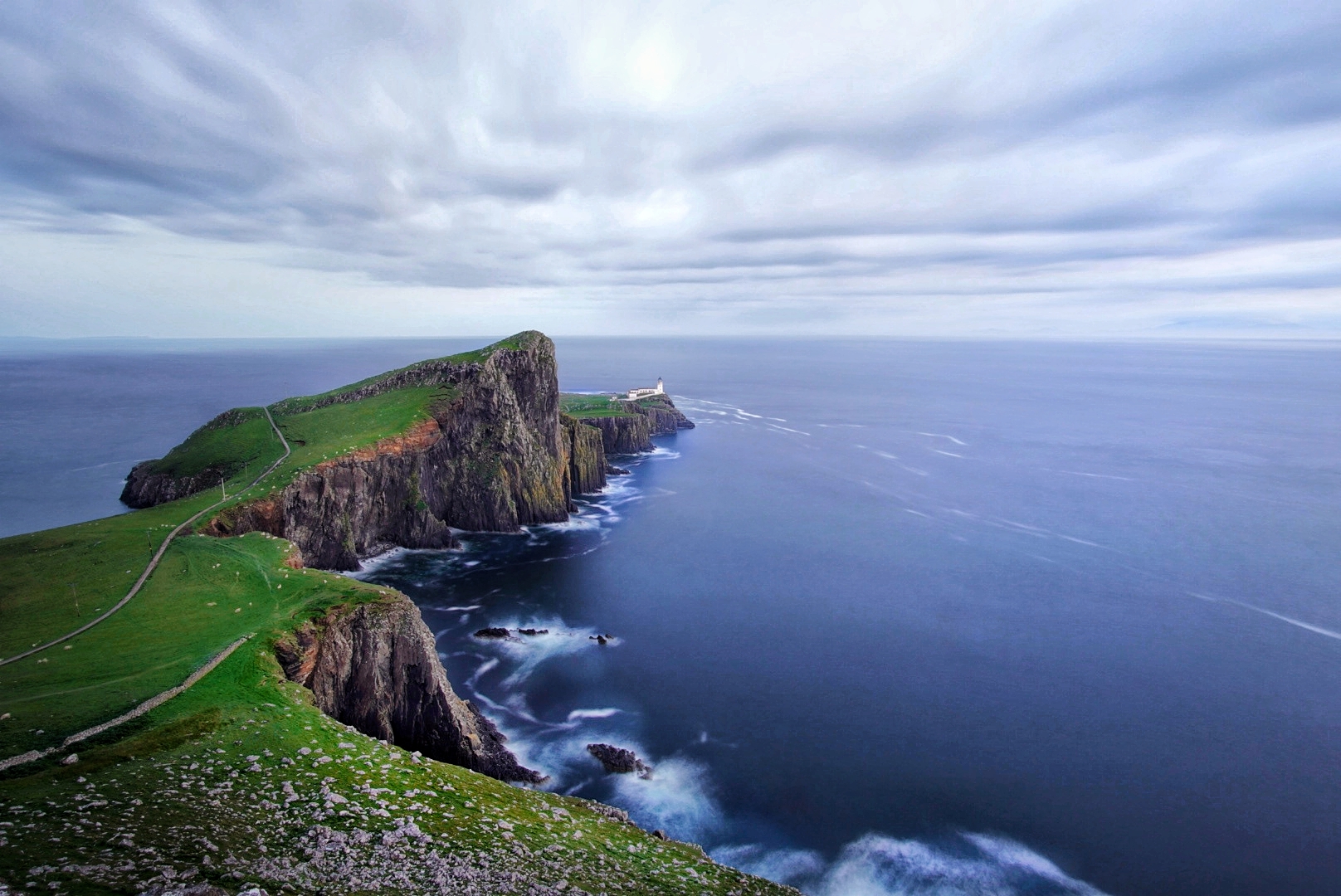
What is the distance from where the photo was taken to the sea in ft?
126

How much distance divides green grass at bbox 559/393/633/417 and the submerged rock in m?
113

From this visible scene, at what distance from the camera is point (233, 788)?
2567cm

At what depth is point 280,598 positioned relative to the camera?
152 feet

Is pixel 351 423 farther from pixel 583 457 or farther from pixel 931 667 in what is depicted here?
pixel 931 667

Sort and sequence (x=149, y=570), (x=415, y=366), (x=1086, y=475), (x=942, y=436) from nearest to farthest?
(x=149, y=570) < (x=415, y=366) < (x=1086, y=475) < (x=942, y=436)

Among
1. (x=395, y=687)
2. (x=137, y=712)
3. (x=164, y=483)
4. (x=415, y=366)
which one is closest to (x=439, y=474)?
(x=415, y=366)

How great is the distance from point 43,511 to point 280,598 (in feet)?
251

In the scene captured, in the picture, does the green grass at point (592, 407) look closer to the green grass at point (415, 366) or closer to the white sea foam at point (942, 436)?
the green grass at point (415, 366)

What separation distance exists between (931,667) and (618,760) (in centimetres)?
3031

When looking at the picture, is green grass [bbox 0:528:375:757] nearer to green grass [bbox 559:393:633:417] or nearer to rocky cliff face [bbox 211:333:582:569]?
rocky cliff face [bbox 211:333:582:569]

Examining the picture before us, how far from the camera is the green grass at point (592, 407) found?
536 ft

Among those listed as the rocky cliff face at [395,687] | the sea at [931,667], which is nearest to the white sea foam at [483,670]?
the sea at [931,667]

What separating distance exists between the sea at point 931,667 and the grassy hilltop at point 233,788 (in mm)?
12406

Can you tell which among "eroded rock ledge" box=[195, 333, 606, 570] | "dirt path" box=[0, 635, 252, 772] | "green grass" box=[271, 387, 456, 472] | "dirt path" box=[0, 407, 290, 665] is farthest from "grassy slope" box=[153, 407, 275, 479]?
"dirt path" box=[0, 635, 252, 772]
